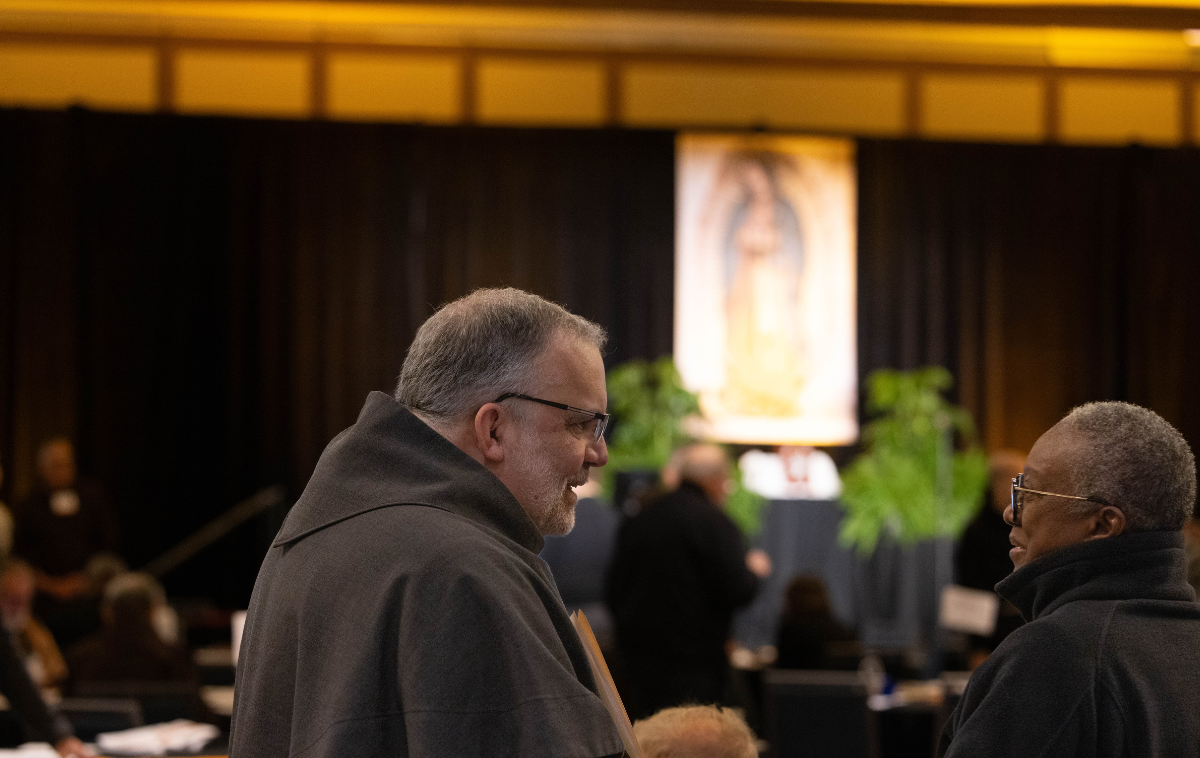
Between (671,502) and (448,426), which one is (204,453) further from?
(448,426)

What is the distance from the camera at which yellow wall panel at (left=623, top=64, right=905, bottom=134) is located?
33.8 feet

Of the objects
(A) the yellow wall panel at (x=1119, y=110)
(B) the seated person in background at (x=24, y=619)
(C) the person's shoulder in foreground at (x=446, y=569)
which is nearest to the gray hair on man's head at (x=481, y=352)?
(C) the person's shoulder in foreground at (x=446, y=569)

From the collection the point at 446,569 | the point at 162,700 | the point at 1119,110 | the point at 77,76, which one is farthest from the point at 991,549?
the point at 77,76

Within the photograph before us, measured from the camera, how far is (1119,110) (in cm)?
1067

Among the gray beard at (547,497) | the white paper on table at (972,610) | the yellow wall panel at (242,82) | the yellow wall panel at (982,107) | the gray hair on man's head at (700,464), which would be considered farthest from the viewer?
the yellow wall panel at (982,107)

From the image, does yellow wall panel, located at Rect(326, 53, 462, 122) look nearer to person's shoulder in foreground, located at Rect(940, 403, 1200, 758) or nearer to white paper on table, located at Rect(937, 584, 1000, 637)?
white paper on table, located at Rect(937, 584, 1000, 637)

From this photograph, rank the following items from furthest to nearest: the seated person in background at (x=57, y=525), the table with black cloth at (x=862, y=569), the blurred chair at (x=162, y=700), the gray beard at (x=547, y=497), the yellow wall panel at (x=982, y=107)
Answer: the yellow wall panel at (x=982, y=107)
the table with black cloth at (x=862, y=569)
the seated person in background at (x=57, y=525)
the blurred chair at (x=162, y=700)
the gray beard at (x=547, y=497)

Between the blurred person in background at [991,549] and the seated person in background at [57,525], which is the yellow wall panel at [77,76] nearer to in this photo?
the seated person in background at [57,525]

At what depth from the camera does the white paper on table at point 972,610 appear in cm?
446

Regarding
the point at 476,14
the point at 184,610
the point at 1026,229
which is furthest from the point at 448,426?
the point at 1026,229

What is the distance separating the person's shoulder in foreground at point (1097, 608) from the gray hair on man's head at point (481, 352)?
0.67 m

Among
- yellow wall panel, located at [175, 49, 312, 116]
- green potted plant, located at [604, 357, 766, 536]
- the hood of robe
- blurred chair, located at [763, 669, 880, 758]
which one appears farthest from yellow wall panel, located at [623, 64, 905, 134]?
the hood of robe

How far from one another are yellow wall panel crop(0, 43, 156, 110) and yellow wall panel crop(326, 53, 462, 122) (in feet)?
4.56

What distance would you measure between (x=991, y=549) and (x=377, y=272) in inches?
246
